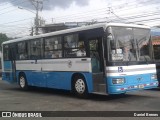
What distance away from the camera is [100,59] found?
1283 centimetres

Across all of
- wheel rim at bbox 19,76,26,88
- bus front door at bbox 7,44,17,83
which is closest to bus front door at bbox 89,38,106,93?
wheel rim at bbox 19,76,26,88

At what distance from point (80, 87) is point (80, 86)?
0.04 m

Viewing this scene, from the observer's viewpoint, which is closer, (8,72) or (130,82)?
(130,82)

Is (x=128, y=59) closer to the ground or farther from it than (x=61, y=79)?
farther from it

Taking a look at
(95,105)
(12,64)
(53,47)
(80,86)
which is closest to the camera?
(95,105)

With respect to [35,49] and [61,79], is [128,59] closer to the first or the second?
[61,79]

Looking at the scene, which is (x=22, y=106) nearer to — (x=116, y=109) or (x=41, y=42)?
(x=116, y=109)

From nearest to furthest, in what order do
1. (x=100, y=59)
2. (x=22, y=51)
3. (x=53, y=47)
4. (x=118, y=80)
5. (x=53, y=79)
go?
1. (x=118, y=80)
2. (x=100, y=59)
3. (x=53, y=47)
4. (x=53, y=79)
5. (x=22, y=51)

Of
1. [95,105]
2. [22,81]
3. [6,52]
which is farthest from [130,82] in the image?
[6,52]

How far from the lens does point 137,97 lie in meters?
13.5

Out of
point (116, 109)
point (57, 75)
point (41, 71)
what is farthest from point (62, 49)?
point (116, 109)

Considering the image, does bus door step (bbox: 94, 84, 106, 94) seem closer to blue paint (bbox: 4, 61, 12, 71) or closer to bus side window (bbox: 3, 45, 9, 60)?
blue paint (bbox: 4, 61, 12, 71)

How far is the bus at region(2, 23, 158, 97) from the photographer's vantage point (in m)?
12.3

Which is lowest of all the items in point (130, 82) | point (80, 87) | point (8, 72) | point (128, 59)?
point (80, 87)
